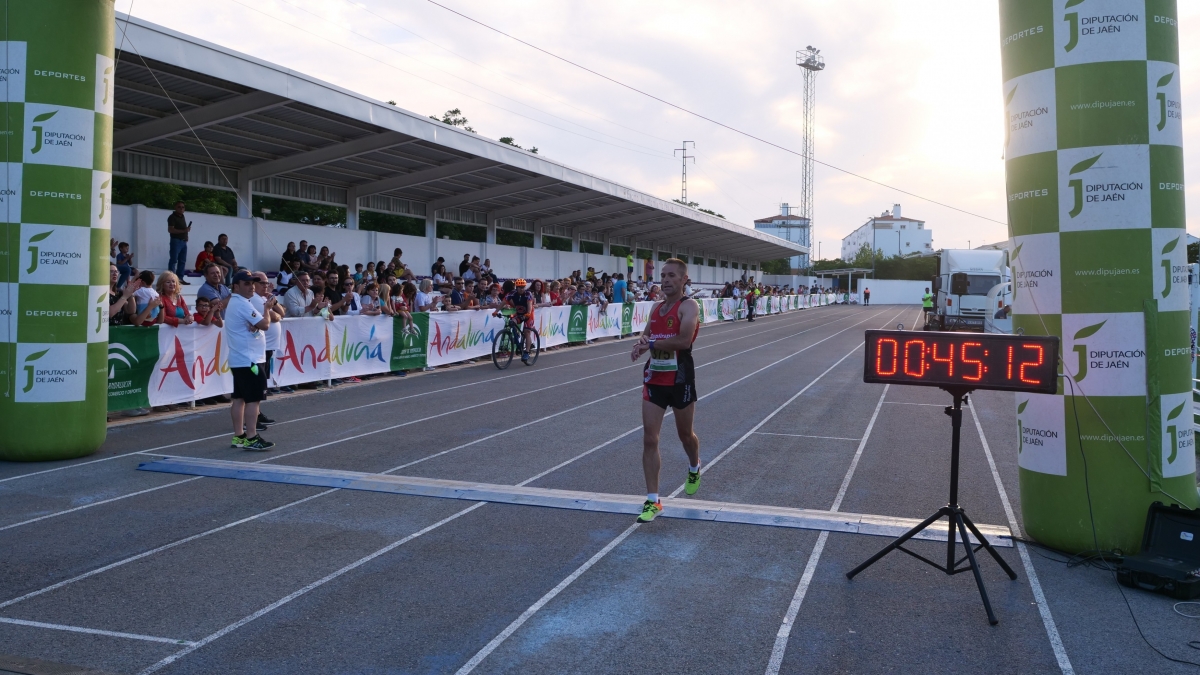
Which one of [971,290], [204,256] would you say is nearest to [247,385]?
[204,256]

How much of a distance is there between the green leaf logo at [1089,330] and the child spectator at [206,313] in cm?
1062

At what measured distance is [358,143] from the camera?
19.9m

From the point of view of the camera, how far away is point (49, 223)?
844 centimetres

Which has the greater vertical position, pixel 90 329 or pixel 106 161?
pixel 106 161

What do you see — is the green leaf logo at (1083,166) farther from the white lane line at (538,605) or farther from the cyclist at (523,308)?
the cyclist at (523,308)

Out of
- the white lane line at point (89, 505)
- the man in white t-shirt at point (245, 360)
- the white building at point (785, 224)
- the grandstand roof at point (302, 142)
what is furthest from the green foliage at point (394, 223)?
the white building at point (785, 224)

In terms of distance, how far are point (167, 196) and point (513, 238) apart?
1355 cm

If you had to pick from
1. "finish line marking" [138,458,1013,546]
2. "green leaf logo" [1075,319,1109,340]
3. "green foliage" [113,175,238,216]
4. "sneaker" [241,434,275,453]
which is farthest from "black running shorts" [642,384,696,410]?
"green foliage" [113,175,238,216]

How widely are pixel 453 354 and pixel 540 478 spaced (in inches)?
429

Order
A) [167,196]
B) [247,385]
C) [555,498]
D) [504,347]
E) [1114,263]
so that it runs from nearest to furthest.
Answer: [1114,263] → [555,498] → [247,385] → [504,347] → [167,196]

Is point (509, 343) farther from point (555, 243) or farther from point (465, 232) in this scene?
point (555, 243)

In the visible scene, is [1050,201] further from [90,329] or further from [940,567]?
[90,329]

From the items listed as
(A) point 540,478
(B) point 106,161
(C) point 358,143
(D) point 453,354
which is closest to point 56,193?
(B) point 106,161

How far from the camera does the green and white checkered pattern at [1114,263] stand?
552 centimetres
